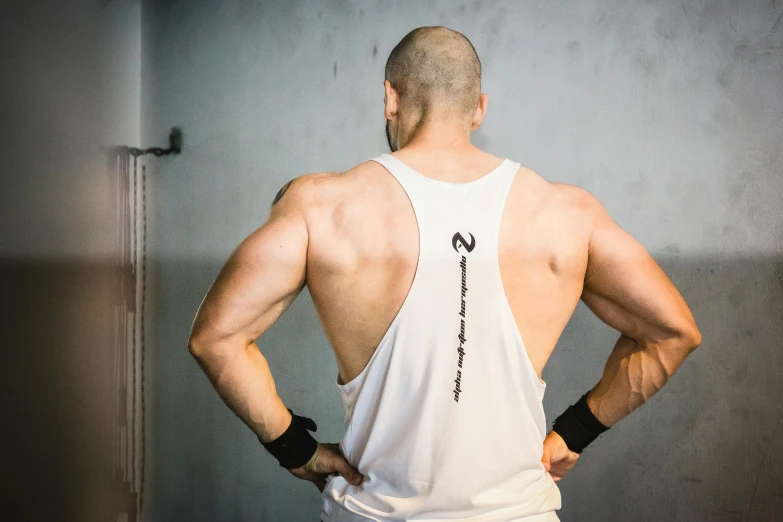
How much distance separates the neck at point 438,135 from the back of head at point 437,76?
0.02m

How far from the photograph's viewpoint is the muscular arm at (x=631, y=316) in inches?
50.7

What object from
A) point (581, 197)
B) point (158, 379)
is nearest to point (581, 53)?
point (581, 197)

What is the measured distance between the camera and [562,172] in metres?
1.59

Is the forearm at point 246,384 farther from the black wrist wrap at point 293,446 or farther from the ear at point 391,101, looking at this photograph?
the ear at point 391,101

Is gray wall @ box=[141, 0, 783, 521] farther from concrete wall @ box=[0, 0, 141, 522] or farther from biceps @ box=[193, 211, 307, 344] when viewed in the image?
biceps @ box=[193, 211, 307, 344]

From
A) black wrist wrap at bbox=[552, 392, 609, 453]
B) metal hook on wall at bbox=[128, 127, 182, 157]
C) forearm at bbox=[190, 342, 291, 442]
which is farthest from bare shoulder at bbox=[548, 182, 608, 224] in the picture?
metal hook on wall at bbox=[128, 127, 182, 157]

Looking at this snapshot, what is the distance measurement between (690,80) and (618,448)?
3.09 ft

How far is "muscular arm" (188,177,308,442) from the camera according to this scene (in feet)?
3.86

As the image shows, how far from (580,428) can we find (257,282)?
82 cm

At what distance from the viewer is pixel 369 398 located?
1.18 m

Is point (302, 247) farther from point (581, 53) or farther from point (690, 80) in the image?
point (690, 80)

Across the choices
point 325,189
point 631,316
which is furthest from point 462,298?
point 631,316

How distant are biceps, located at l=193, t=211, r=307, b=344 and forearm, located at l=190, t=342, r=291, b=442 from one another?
0.12ft

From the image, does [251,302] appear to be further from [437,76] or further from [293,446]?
[437,76]
